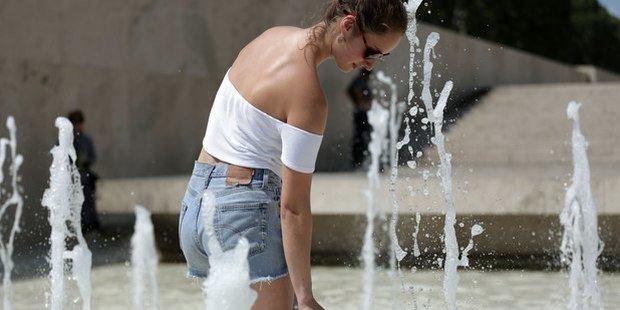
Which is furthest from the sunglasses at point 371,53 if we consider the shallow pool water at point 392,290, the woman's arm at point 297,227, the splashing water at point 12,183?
the splashing water at point 12,183

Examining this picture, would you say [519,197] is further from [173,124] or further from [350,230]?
[173,124]

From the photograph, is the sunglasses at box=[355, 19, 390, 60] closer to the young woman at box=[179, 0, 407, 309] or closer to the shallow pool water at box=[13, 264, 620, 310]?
the young woman at box=[179, 0, 407, 309]

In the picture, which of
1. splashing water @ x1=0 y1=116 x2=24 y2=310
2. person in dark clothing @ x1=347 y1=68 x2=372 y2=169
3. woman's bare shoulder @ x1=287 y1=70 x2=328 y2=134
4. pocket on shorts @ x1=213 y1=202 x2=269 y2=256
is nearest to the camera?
woman's bare shoulder @ x1=287 y1=70 x2=328 y2=134

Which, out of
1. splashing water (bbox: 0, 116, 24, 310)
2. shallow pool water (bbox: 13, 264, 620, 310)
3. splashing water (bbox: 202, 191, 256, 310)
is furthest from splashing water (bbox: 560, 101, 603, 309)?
splashing water (bbox: 0, 116, 24, 310)

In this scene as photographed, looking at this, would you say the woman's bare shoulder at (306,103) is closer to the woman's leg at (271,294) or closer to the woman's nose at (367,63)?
the woman's nose at (367,63)

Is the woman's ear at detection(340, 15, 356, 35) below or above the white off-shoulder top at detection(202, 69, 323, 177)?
above

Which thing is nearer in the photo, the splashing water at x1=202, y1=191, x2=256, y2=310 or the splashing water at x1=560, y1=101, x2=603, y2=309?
the splashing water at x1=202, y1=191, x2=256, y2=310

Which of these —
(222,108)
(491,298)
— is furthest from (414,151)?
(222,108)

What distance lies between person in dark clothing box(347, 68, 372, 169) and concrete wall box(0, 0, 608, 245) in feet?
1.74

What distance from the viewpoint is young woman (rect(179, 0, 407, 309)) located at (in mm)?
2021

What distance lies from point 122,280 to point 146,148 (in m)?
4.27

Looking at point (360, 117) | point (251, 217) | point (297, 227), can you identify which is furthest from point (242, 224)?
point (360, 117)

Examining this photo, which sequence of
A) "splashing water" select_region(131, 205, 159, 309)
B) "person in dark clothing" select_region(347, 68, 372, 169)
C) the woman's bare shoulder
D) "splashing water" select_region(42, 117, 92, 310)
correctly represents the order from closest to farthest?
1. the woman's bare shoulder
2. "splashing water" select_region(42, 117, 92, 310)
3. "splashing water" select_region(131, 205, 159, 309)
4. "person in dark clothing" select_region(347, 68, 372, 169)

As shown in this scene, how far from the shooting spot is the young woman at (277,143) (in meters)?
2.02
